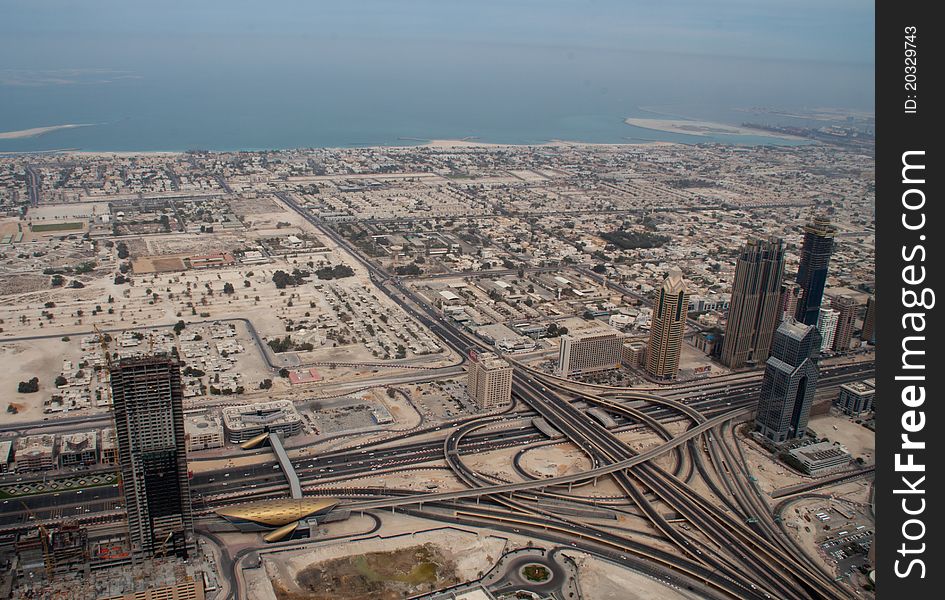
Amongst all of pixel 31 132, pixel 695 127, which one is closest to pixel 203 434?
pixel 31 132

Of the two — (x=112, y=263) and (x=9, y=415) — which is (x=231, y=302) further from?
(x=9, y=415)

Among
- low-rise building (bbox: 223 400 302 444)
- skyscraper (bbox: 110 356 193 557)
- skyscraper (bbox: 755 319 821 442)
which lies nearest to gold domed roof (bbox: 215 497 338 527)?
skyscraper (bbox: 110 356 193 557)

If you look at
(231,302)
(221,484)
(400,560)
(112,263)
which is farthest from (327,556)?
(112,263)

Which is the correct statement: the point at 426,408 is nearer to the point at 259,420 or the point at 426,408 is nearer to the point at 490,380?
the point at 490,380

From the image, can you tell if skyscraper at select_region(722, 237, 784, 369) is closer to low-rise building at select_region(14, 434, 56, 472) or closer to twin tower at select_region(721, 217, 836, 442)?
twin tower at select_region(721, 217, 836, 442)

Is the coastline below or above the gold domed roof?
above

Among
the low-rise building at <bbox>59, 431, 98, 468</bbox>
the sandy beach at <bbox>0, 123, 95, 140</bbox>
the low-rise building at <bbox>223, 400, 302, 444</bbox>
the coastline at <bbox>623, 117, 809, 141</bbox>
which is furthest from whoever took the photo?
the coastline at <bbox>623, 117, 809, 141</bbox>
